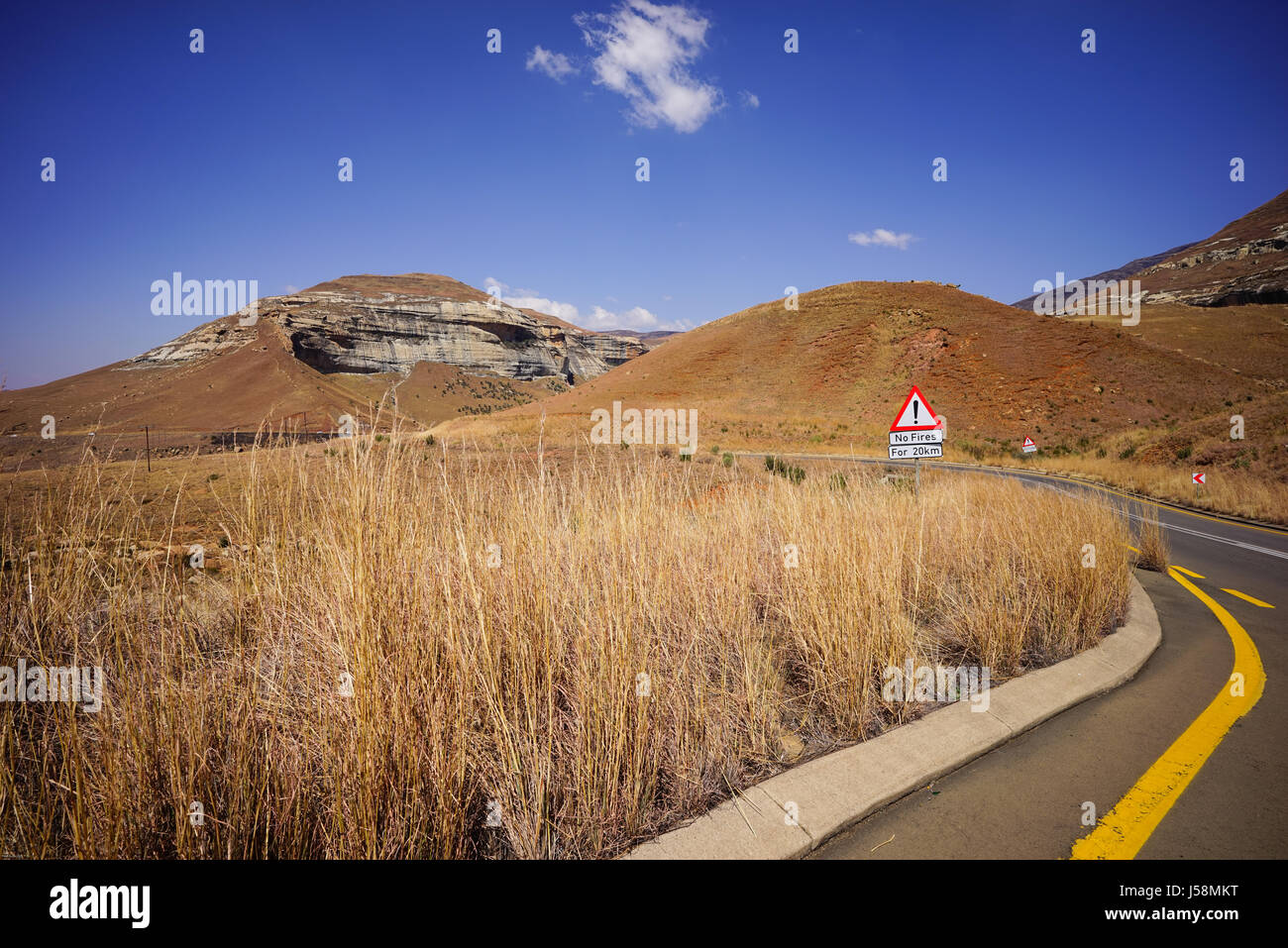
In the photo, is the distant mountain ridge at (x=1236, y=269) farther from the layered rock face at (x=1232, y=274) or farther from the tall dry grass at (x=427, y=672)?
the tall dry grass at (x=427, y=672)

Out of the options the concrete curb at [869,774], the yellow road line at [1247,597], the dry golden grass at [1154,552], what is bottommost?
the yellow road line at [1247,597]

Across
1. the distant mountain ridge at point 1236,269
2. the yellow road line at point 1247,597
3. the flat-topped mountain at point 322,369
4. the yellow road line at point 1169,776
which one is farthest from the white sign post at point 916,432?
the distant mountain ridge at point 1236,269

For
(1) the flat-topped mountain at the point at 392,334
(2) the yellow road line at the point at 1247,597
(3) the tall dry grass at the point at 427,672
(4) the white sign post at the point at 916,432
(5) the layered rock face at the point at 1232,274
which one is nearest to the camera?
(3) the tall dry grass at the point at 427,672

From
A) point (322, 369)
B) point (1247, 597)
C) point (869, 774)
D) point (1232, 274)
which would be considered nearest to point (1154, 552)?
point (1247, 597)

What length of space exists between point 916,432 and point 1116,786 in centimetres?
548

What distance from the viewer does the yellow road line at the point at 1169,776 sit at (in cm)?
215

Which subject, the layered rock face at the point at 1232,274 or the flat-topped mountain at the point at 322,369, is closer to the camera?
the flat-topped mountain at the point at 322,369

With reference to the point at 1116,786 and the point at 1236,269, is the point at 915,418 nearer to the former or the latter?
the point at 1116,786

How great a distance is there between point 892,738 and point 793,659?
78 cm

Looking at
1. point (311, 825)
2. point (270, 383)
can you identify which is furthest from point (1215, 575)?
point (270, 383)

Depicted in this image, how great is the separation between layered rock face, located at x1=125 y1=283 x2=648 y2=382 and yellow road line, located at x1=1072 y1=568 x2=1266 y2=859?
90.1m

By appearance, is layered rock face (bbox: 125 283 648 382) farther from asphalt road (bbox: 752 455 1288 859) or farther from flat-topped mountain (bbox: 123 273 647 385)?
asphalt road (bbox: 752 455 1288 859)
